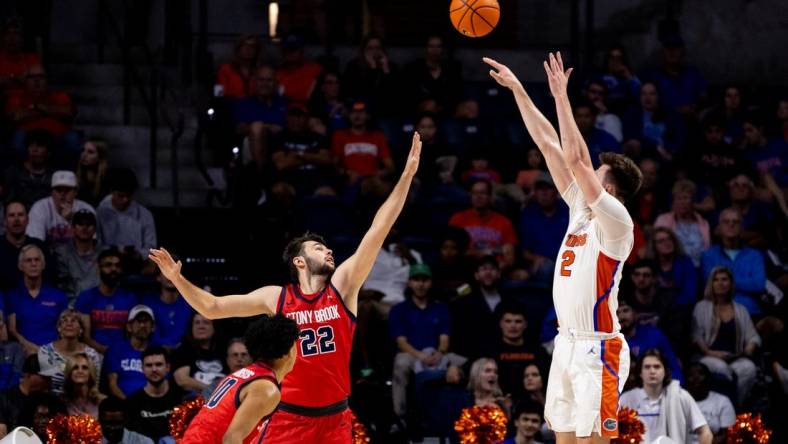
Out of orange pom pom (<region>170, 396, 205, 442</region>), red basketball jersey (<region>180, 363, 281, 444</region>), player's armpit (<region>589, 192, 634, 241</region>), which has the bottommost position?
orange pom pom (<region>170, 396, 205, 442</region>)

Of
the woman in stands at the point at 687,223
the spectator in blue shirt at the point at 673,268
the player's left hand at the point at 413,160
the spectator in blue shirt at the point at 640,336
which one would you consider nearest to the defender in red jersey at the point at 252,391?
the player's left hand at the point at 413,160

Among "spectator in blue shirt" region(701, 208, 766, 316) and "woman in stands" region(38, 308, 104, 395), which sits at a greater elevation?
"spectator in blue shirt" region(701, 208, 766, 316)

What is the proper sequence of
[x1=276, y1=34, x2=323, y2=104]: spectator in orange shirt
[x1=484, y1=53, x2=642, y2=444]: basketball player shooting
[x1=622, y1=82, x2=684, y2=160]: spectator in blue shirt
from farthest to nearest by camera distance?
[x1=622, y1=82, x2=684, y2=160]: spectator in blue shirt, [x1=276, y1=34, x2=323, y2=104]: spectator in orange shirt, [x1=484, y1=53, x2=642, y2=444]: basketball player shooting

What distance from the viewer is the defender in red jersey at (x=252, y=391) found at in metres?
7.22

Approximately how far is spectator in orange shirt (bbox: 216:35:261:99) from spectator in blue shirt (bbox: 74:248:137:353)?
3.37 meters

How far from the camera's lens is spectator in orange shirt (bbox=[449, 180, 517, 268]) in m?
13.8

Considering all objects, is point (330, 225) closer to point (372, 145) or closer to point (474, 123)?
point (372, 145)

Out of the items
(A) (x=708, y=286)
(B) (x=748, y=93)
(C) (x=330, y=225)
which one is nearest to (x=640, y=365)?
(A) (x=708, y=286)

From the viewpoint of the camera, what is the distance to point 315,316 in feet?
27.2

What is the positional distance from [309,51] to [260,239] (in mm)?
4157

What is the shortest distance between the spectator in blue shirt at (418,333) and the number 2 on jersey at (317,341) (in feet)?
12.6

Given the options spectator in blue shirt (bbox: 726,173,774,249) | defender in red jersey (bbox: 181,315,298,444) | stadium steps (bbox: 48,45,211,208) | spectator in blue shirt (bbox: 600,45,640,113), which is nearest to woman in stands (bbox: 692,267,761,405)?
spectator in blue shirt (bbox: 726,173,774,249)

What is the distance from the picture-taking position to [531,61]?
17.3 meters

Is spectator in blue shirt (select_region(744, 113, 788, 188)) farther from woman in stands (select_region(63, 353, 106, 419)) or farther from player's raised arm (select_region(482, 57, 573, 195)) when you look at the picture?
woman in stands (select_region(63, 353, 106, 419))
